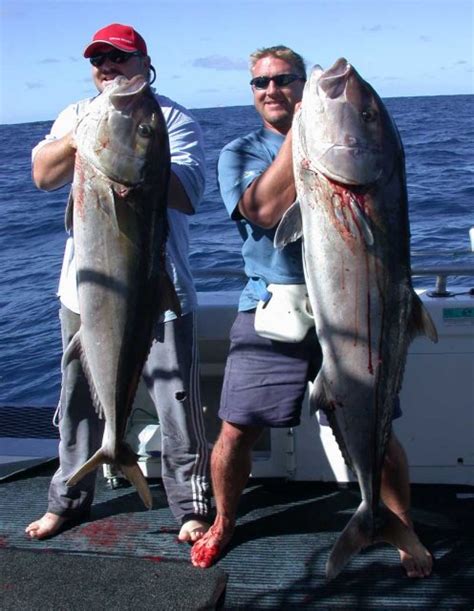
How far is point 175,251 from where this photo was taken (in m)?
3.26

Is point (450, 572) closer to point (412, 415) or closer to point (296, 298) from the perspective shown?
point (412, 415)

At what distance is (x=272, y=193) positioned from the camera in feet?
8.66

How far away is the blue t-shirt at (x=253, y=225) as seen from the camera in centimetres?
280

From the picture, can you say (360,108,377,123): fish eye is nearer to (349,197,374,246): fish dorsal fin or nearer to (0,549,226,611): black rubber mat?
(349,197,374,246): fish dorsal fin

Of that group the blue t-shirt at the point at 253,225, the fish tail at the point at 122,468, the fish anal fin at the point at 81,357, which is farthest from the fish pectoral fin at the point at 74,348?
the blue t-shirt at the point at 253,225

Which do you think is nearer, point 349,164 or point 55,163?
point 349,164

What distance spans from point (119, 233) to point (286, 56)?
3.29ft

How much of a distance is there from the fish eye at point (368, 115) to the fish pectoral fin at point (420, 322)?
1.88ft

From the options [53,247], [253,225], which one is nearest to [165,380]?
[253,225]

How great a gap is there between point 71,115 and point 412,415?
6.80ft

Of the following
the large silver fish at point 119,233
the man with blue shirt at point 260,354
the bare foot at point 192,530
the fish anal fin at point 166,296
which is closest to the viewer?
the large silver fish at point 119,233

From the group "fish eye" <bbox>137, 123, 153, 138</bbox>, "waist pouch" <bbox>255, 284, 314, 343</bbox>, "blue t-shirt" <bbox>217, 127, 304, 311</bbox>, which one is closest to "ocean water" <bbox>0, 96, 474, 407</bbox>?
"blue t-shirt" <bbox>217, 127, 304, 311</bbox>

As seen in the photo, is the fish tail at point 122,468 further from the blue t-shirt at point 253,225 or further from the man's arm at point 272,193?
the man's arm at point 272,193

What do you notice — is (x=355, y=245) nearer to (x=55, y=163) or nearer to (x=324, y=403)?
(x=324, y=403)
